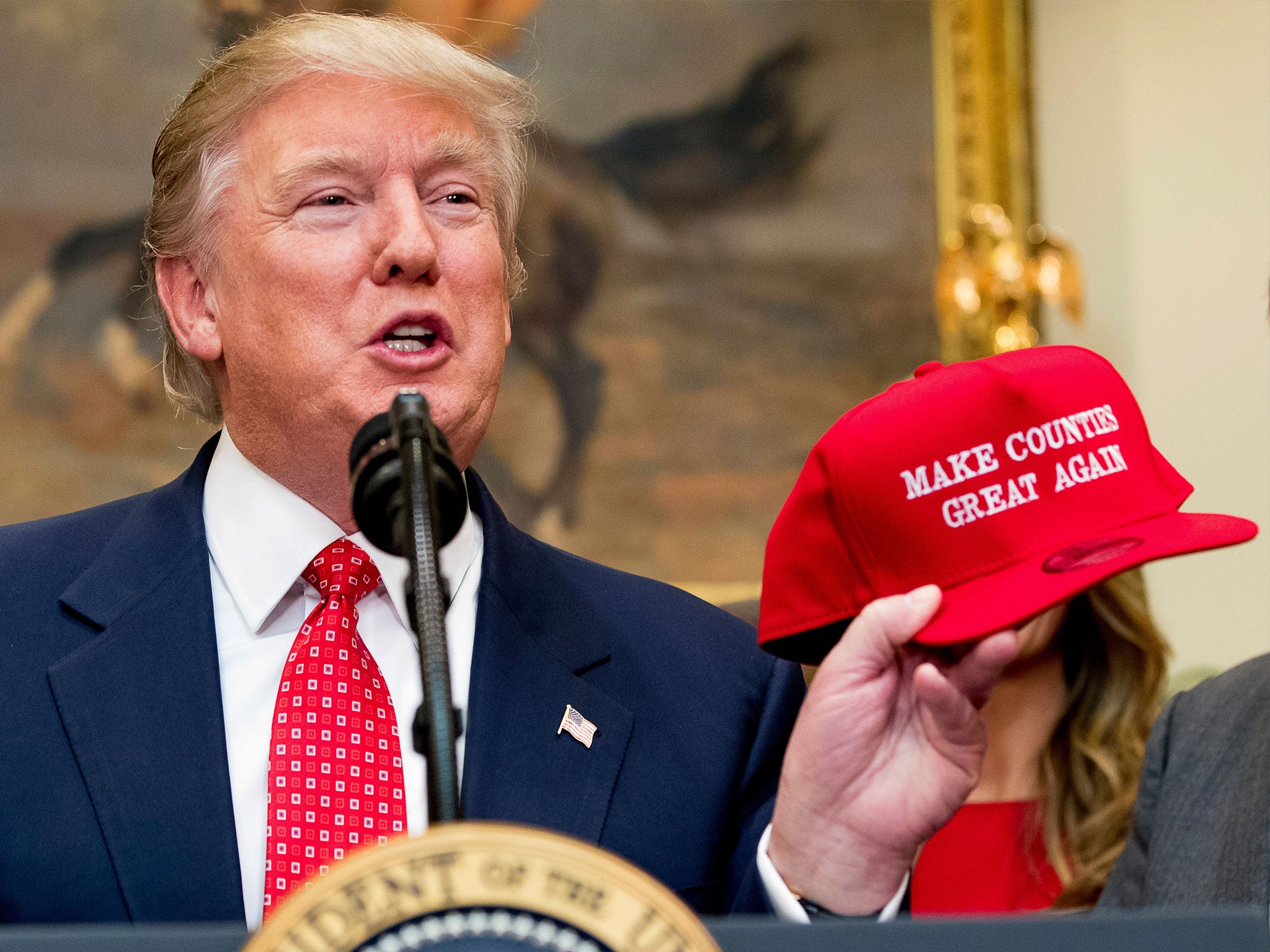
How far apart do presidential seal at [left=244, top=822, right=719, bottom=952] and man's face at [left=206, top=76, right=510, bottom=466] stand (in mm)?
949

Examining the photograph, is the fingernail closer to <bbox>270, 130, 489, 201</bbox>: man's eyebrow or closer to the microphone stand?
the microphone stand

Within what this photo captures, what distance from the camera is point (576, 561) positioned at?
202 centimetres

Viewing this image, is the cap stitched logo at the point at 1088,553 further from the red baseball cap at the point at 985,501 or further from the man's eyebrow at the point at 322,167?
the man's eyebrow at the point at 322,167

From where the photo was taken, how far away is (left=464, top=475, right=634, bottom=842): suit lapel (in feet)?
5.17

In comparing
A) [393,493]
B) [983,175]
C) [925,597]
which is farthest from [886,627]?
[983,175]

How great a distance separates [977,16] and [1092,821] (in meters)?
3.49

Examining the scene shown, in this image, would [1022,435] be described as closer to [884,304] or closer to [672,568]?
[672,568]

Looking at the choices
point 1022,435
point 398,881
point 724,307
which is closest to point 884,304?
point 724,307

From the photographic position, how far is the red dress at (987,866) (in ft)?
8.21

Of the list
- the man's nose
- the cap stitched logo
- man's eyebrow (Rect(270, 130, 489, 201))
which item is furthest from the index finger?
man's eyebrow (Rect(270, 130, 489, 201))

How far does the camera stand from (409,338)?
171cm

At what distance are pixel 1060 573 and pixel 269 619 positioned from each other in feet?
3.05

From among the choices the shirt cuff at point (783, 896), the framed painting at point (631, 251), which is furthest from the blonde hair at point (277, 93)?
the framed painting at point (631, 251)

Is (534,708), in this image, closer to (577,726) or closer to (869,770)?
(577,726)
